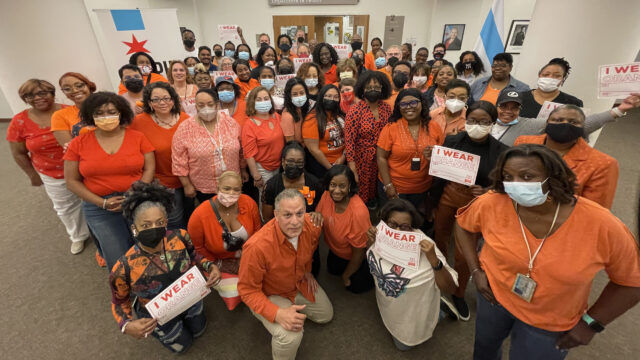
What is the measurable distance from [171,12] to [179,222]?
329 cm

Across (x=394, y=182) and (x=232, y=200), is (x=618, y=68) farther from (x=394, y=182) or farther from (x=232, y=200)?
(x=232, y=200)

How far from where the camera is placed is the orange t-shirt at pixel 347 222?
2.44m

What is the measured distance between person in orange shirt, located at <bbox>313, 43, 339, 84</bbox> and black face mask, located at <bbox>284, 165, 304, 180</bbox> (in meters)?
2.62

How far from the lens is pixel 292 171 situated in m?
2.58

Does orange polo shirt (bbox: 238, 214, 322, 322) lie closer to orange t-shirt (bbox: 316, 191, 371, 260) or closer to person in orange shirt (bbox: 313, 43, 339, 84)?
orange t-shirt (bbox: 316, 191, 371, 260)

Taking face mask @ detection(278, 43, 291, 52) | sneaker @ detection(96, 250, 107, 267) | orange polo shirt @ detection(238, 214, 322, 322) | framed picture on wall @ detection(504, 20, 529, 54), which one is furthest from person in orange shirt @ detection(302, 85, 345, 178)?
framed picture on wall @ detection(504, 20, 529, 54)

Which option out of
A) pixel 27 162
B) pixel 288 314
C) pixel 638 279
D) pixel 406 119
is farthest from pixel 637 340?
pixel 27 162

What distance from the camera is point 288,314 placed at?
1962 mm

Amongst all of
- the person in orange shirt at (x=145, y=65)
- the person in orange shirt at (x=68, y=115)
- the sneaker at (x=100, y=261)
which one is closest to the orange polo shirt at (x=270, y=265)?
the person in orange shirt at (x=68, y=115)

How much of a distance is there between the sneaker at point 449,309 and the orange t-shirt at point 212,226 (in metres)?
1.84

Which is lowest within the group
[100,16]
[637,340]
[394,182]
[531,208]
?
[637,340]

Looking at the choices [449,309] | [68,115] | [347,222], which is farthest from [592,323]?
[68,115]

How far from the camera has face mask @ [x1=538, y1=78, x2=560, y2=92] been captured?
9.21 feet

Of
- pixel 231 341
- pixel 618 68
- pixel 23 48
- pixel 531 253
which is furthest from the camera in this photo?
pixel 23 48
